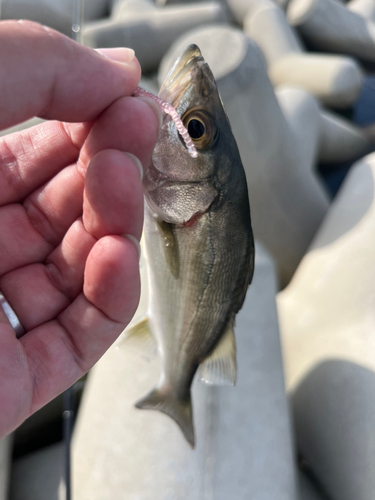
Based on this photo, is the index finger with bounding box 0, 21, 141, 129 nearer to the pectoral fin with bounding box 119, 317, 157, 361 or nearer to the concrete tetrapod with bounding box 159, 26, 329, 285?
the pectoral fin with bounding box 119, 317, 157, 361

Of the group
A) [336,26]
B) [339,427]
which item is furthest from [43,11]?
[339,427]

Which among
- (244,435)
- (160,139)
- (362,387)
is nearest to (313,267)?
(362,387)

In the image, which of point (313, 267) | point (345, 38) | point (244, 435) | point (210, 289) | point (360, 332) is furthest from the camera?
point (345, 38)

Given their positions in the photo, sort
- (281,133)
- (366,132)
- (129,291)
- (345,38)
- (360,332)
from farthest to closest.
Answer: (345,38)
(366,132)
(281,133)
(360,332)
(129,291)

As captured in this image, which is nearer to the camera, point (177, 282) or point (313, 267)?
point (177, 282)

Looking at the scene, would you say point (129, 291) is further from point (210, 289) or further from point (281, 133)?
point (281, 133)

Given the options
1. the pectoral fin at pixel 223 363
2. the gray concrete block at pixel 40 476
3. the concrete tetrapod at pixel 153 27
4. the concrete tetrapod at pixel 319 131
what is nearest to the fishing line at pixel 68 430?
the gray concrete block at pixel 40 476
